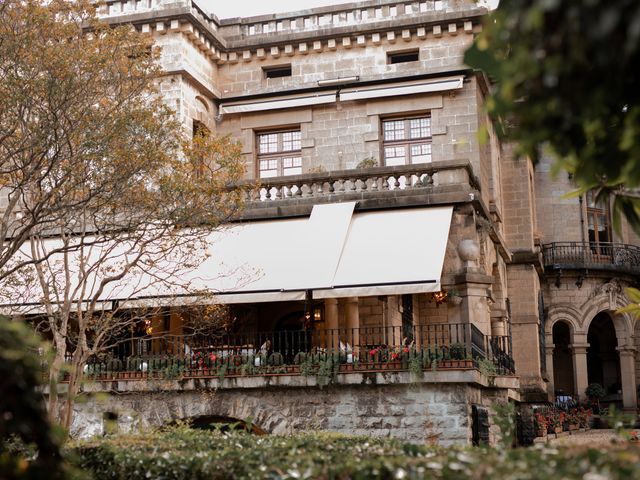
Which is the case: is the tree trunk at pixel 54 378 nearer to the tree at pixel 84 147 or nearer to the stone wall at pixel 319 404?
the tree at pixel 84 147

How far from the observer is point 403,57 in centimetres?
2369

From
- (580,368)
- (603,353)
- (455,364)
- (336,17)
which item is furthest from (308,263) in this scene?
(603,353)

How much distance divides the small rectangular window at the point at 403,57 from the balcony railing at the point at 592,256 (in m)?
12.5

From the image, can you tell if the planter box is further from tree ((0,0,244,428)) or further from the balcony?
tree ((0,0,244,428))

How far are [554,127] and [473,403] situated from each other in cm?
1280

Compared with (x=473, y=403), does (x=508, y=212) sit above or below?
above

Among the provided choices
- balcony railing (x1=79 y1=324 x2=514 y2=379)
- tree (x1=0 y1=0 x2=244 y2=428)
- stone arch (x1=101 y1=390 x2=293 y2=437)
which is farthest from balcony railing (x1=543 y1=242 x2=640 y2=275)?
tree (x1=0 y1=0 x2=244 y2=428)

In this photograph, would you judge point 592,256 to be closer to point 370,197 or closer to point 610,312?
point 610,312

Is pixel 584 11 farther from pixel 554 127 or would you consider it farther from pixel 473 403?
pixel 473 403

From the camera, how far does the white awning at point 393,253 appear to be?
57.1ft

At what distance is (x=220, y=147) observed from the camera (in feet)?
58.0

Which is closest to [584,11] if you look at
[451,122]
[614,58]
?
[614,58]

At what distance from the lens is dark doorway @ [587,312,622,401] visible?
37.8 metres

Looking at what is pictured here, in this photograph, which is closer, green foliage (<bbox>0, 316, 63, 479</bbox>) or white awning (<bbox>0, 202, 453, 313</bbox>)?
green foliage (<bbox>0, 316, 63, 479</bbox>)
